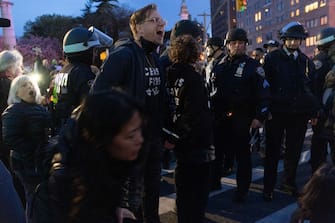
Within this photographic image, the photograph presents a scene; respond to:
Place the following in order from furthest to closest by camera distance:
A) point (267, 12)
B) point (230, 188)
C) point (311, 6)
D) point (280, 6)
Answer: point (267, 12) → point (280, 6) → point (311, 6) → point (230, 188)

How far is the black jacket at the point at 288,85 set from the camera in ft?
15.6

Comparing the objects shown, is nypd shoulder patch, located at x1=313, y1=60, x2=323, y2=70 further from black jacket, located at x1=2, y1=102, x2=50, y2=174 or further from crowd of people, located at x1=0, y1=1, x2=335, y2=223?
black jacket, located at x1=2, y1=102, x2=50, y2=174

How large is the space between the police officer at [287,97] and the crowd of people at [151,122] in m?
0.01

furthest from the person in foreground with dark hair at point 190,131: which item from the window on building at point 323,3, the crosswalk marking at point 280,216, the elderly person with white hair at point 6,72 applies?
the window on building at point 323,3

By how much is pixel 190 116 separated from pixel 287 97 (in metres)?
1.74

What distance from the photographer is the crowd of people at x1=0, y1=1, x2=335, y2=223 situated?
1.60 meters

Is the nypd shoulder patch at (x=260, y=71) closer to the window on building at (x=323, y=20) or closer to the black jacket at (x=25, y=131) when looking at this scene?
the black jacket at (x=25, y=131)

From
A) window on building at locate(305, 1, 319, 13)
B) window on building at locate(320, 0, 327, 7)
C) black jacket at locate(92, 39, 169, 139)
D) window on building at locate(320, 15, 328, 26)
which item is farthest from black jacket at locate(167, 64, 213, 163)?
window on building at locate(305, 1, 319, 13)

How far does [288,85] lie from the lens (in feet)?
15.6

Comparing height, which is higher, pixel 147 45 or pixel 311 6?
pixel 311 6

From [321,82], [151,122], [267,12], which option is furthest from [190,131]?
[267,12]

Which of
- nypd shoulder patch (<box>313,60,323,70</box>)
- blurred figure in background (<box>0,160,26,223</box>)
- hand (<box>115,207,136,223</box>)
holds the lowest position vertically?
hand (<box>115,207,136,223</box>)

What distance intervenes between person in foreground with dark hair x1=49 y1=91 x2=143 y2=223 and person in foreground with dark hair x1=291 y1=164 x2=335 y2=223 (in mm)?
1319

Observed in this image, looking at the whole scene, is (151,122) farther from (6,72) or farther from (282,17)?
(282,17)
